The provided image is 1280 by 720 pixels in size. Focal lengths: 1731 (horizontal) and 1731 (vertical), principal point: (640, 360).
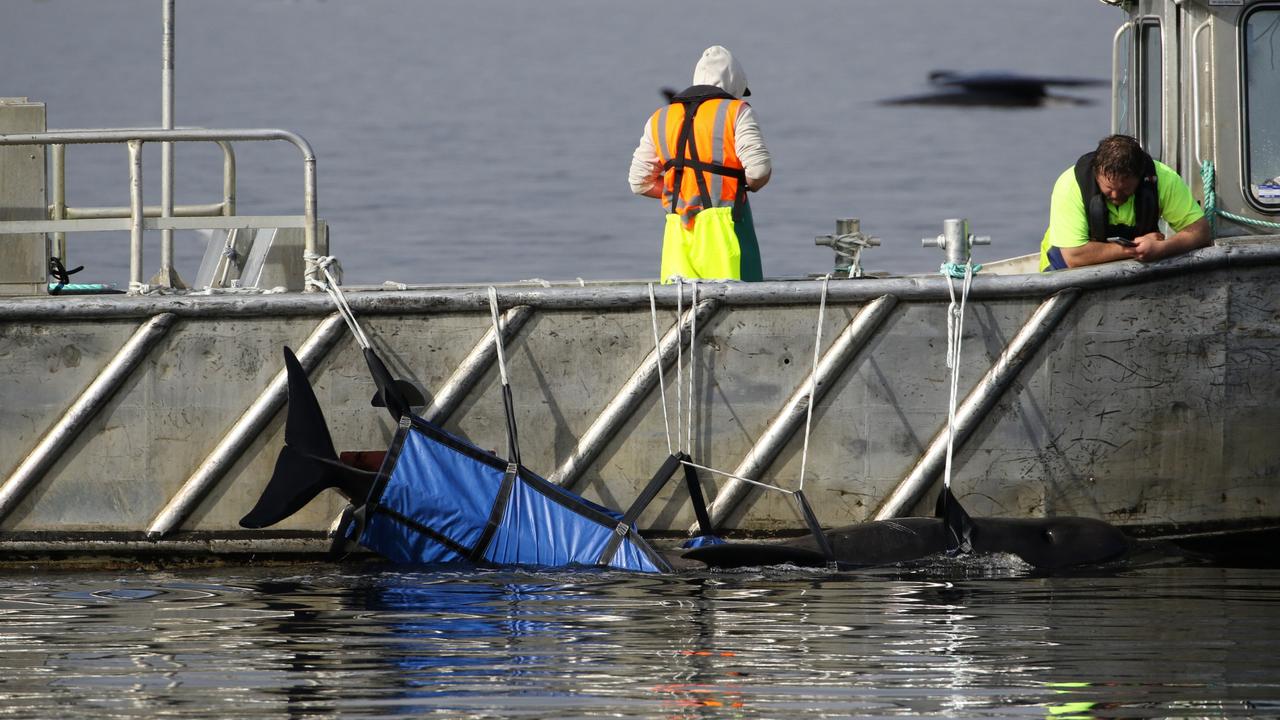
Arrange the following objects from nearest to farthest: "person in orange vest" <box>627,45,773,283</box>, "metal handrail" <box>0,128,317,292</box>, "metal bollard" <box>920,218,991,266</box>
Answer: "metal handrail" <box>0,128,317,292</box> → "person in orange vest" <box>627,45,773,283</box> → "metal bollard" <box>920,218,991,266</box>

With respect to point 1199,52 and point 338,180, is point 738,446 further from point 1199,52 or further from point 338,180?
point 338,180

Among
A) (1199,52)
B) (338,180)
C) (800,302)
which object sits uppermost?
(338,180)

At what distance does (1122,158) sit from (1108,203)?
0.88 ft

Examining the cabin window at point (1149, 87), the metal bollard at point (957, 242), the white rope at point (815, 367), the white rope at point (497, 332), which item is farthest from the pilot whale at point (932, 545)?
the cabin window at point (1149, 87)

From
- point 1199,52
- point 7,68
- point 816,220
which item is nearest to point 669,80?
point 7,68

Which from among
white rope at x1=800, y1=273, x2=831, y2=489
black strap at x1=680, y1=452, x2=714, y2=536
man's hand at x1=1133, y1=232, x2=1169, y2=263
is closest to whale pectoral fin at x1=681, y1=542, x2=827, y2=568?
black strap at x1=680, y1=452, x2=714, y2=536

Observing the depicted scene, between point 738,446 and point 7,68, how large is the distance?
116 meters

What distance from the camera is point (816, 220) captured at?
97.7 ft

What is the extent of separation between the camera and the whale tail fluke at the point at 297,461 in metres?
8.12

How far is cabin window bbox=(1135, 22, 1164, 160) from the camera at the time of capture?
31.7 ft

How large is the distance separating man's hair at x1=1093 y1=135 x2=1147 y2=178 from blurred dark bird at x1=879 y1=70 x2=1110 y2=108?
226 feet

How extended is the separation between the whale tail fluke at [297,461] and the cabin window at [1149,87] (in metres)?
4.83

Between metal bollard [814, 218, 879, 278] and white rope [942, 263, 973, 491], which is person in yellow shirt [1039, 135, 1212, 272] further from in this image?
metal bollard [814, 218, 879, 278]

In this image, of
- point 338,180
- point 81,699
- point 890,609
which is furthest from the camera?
point 338,180
